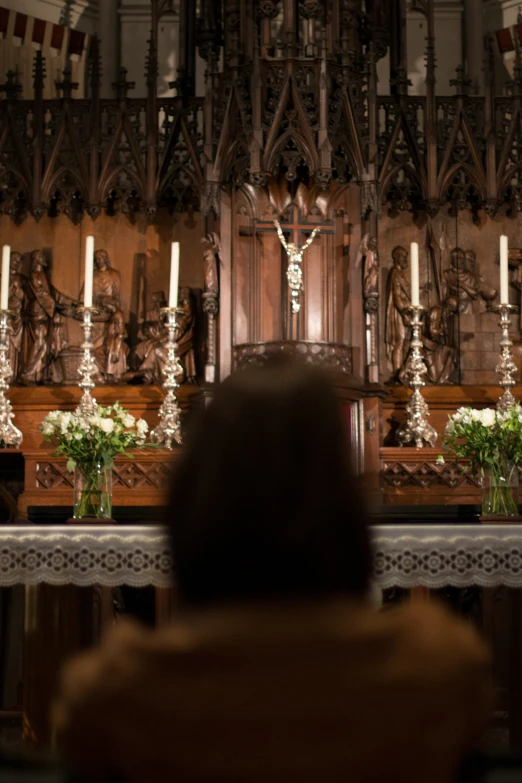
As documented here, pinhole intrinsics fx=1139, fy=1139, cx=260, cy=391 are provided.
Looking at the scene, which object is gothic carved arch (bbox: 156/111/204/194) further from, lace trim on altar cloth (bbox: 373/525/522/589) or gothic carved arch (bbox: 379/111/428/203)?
lace trim on altar cloth (bbox: 373/525/522/589)

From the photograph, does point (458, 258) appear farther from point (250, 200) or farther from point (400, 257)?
point (250, 200)

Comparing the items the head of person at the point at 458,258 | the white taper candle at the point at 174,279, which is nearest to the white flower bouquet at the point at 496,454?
the white taper candle at the point at 174,279

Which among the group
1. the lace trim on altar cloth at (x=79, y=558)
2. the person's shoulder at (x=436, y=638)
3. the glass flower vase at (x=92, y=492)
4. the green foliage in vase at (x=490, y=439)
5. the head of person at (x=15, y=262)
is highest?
the head of person at (x=15, y=262)

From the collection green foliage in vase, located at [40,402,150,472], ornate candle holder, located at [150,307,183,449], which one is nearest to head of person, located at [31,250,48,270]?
ornate candle holder, located at [150,307,183,449]

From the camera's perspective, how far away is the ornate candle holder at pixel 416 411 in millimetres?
8258

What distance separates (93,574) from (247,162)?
4072mm

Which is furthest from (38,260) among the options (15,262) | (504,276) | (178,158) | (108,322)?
(504,276)

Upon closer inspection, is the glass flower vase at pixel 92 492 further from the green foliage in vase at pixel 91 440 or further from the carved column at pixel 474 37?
the carved column at pixel 474 37

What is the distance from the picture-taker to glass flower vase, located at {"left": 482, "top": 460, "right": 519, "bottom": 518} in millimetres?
6133

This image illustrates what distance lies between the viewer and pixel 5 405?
8.12m

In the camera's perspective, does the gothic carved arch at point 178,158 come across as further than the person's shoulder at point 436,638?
Yes

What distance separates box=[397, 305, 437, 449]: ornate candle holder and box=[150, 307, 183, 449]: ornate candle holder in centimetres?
165

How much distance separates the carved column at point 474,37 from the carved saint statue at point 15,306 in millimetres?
5764

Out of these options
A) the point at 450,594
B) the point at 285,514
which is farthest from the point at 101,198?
the point at 285,514
